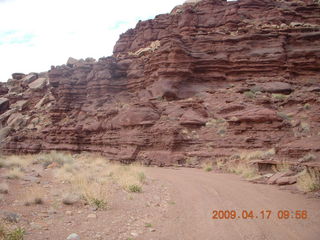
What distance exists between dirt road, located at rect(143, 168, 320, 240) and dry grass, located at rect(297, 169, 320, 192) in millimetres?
465

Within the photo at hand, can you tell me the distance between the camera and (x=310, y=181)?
8.07 metres

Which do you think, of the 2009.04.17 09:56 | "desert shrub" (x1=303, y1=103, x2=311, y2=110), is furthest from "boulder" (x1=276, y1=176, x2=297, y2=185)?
"desert shrub" (x1=303, y1=103, x2=311, y2=110)

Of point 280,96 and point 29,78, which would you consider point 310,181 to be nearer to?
point 280,96

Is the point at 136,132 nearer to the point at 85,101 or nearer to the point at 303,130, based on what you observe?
the point at 303,130

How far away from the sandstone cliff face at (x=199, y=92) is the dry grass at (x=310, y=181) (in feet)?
11.5

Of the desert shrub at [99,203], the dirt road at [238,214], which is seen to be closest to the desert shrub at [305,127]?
the dirt road at [238,214]

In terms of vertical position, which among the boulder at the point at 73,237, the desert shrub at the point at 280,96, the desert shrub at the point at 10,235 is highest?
the desert shrub at the point at 280,96

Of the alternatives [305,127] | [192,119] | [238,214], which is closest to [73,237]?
[238,214]

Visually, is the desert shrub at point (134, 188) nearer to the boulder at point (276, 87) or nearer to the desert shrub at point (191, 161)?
the desert shrub at point (191, 161)

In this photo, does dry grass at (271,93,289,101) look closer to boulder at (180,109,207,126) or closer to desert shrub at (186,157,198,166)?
boulder at (180,109,207,126)

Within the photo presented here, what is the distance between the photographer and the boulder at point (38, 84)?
52112 mm

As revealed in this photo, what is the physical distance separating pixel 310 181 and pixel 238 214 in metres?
3.32

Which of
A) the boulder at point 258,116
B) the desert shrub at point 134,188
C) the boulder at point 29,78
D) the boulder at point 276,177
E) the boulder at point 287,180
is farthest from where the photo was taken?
the boulder at point 29,78

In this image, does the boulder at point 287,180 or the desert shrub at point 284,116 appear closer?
the boulder at point 287,180
